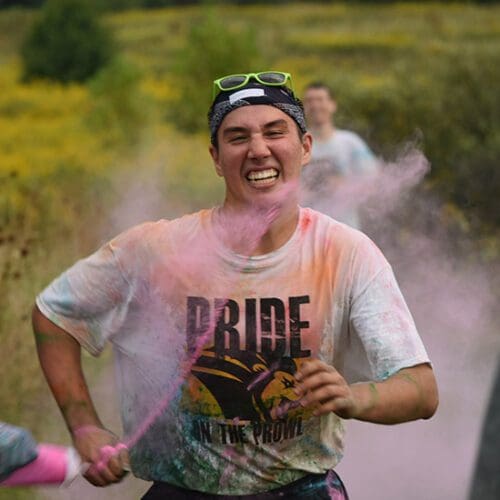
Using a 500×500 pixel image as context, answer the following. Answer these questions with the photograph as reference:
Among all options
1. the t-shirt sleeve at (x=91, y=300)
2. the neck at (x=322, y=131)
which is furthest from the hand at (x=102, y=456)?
the neck at (x=322, y=131)

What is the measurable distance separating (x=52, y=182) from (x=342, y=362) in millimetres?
7651

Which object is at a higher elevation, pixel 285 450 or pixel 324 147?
pixel 324 147

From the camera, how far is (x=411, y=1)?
14344mm

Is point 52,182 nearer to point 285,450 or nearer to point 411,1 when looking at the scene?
point 411,1

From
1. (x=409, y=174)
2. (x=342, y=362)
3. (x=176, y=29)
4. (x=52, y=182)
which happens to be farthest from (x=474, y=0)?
(x=342, y=362)

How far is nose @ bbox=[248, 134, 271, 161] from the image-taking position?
337cm

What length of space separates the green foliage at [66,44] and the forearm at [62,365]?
9.81 m

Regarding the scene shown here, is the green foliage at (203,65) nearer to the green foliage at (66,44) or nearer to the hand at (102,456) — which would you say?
the green foliage at (66,44)

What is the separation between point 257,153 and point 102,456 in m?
0.84

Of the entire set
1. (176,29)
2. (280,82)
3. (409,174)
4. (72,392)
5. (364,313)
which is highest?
(176,29)

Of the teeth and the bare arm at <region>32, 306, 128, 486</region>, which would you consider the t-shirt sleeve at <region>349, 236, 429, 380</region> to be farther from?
the bare arm at <region>32, 306, 128, 486</region>

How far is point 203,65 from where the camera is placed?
1277cm

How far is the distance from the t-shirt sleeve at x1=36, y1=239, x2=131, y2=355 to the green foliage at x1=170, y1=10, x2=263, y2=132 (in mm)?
9026

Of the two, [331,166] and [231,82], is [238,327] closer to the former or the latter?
[231,82]
